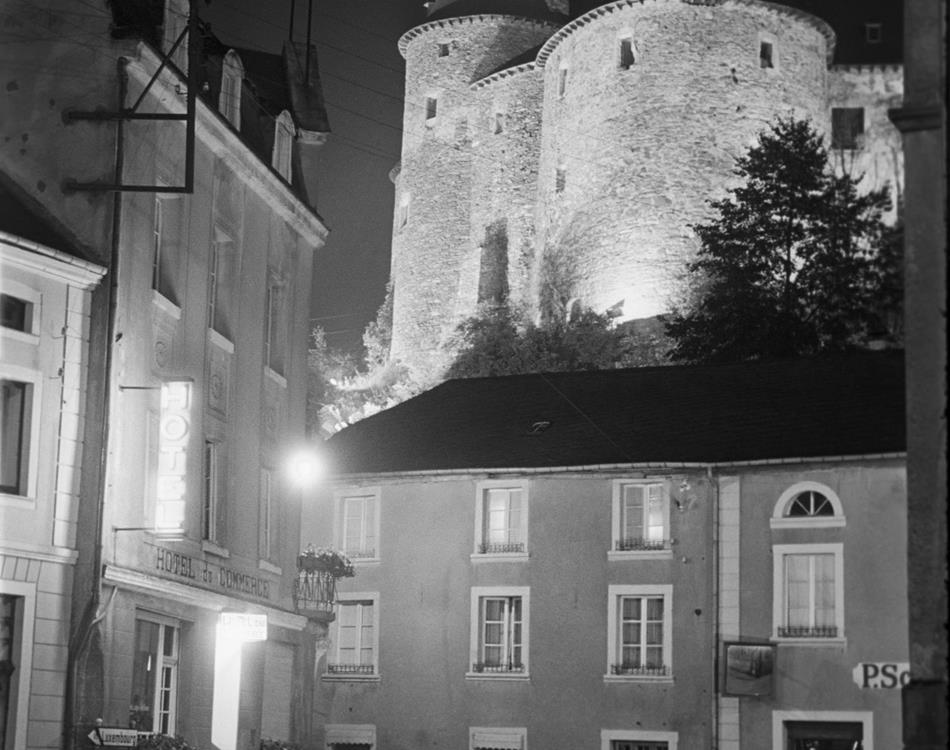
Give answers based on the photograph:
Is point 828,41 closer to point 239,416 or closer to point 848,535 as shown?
point 848,535

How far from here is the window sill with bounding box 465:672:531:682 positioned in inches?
1567

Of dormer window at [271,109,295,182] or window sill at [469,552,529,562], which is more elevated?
dormer window at [271,109,295,182]

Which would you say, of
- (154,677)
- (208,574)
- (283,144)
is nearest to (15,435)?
(154,677)

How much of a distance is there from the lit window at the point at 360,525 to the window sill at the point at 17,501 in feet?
62.6

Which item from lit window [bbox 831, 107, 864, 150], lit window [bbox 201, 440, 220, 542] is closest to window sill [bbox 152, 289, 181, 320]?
lit window [bbox 201, 440, 220, 542]

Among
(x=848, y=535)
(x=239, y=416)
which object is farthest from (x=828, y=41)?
(x=239, y=416)

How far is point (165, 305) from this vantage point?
26.4 m

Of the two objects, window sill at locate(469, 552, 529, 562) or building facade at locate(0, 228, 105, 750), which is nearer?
building facade at locate(0, 228, 105, 750)

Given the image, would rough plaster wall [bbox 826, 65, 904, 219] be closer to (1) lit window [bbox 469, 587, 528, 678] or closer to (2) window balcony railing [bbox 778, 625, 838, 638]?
(1) lit window [bbox 469, 587, 528, 678]

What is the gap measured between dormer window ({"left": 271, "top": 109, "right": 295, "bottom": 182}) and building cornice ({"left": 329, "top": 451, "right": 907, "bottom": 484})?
10024 mm

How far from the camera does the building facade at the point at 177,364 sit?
24359 mm

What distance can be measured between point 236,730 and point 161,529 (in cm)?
480

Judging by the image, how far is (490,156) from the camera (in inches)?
3324

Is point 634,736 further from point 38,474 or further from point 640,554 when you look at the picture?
point 38,474
